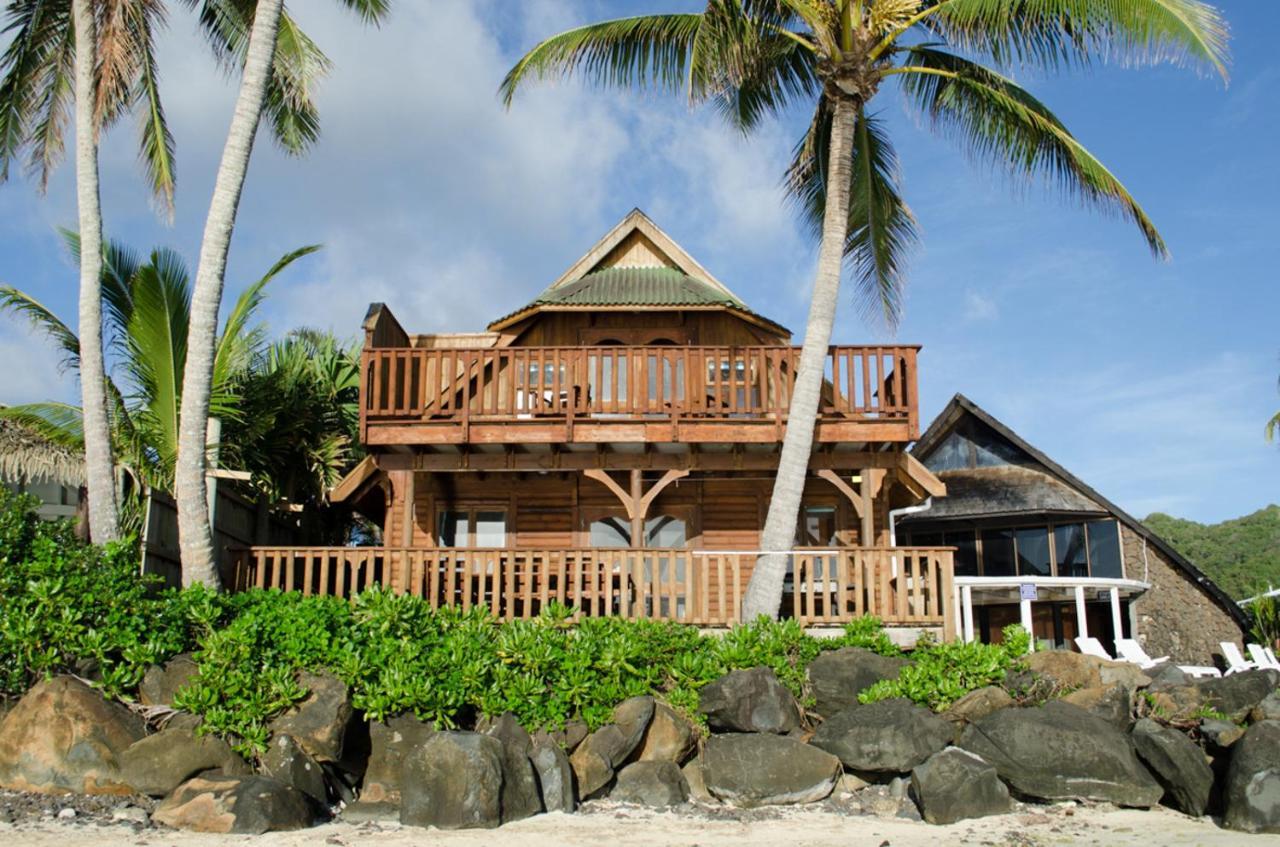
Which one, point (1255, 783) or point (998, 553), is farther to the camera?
point (998, 553)

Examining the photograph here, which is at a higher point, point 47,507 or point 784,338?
point 784,338

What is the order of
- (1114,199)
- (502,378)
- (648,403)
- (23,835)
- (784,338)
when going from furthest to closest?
(784,338), (502,378), (648,403), (1114,199), (23,835)

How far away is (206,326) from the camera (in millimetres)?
12594

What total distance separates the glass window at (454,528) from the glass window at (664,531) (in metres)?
2.82

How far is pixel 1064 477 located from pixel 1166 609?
3088 mm

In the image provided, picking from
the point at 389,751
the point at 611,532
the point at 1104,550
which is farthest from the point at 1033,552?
the point at 389,751

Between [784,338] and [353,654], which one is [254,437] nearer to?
[353,654]

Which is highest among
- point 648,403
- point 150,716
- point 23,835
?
point 648,403

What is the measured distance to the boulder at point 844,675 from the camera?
12.4 metres

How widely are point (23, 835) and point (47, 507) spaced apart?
997 centimetres

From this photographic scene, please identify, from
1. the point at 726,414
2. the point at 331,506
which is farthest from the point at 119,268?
the point at 726,414

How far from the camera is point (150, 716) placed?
36.8 ft

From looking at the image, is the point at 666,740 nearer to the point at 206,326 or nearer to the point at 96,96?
the point at 206,326

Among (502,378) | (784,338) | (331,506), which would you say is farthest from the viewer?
(331,506)
